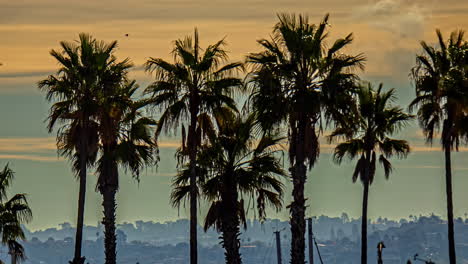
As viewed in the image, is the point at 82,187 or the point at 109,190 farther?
the point at 109,190

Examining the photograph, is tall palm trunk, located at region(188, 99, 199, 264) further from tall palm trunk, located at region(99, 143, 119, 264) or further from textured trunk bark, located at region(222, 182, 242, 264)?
tall palm trunk, located at region(99, 143, 119, 264)

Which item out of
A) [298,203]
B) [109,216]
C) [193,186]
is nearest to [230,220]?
[109,216]

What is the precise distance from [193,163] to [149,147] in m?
8.97

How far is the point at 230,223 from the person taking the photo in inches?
2606

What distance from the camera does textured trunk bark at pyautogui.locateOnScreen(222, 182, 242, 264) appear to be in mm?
65938

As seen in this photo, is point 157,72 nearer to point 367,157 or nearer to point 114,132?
point 114,132

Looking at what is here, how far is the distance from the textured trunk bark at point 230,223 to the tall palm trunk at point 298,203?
8204 mm

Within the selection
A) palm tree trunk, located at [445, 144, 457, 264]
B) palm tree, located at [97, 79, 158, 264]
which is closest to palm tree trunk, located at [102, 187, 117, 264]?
palm tree, located at [97, 79, 158, 264]

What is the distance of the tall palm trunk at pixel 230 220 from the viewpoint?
65.9 m

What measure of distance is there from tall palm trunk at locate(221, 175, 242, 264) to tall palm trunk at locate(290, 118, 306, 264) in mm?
8148

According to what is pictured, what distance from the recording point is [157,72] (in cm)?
5869

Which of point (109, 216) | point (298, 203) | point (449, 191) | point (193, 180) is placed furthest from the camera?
point (109, 216)

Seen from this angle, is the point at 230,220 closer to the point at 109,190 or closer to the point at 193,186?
the point at 109,190

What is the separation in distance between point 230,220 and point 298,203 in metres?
9.39
